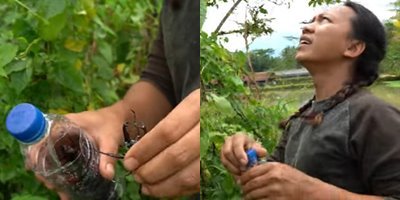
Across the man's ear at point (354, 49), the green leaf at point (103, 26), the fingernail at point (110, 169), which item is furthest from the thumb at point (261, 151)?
the green leaf at point (103, 26)

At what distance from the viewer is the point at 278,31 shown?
1.73 feet

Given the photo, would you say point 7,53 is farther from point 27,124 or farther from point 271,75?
point 271,75

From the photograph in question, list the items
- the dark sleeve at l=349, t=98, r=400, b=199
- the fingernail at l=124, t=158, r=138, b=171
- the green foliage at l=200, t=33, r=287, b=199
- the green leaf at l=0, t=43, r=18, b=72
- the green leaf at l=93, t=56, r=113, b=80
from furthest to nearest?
the green leaf at l=93, t=56, r=113, b=80
the green leaf at l=0, t=43, r=18, b=72
the fingernail at l=124, t=158, r=138, b=171
the green foliage at l=200, t=33, r=287, b=199
the dark sleeve at l=349, t=98, r=400, b=199

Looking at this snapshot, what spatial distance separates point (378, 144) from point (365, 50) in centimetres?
7

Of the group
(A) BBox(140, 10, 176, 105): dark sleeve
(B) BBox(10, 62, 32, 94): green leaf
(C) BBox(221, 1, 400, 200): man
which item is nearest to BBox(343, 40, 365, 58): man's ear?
(C) BBox(221, 1, 400, 200): man

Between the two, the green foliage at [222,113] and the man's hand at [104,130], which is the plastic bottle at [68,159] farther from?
the green foliage at [222,113]

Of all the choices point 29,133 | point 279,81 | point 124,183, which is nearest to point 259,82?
point 279,81

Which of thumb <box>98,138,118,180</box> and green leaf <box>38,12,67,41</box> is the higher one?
green leaf <box>38,12,67,41</box>

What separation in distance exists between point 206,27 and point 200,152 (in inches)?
4.3

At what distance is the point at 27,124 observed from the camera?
1.91ft

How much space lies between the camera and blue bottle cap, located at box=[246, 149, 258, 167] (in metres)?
0.52

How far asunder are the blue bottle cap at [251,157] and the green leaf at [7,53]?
36cm

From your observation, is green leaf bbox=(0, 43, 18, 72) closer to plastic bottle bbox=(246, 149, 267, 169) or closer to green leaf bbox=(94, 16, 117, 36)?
green leaf bbox=(94, 16, 117, 36)

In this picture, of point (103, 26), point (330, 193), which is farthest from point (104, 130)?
point (330, 193)
